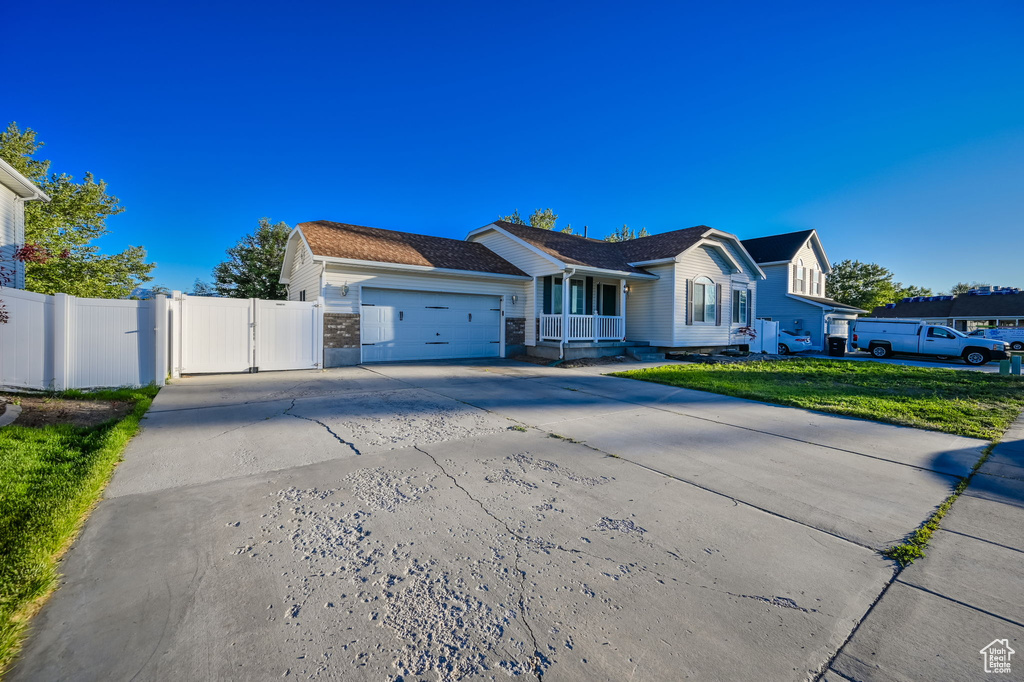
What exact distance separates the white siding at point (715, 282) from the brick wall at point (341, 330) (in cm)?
1120

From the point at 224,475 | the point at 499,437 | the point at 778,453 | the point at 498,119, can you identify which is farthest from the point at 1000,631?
the point at 498,119

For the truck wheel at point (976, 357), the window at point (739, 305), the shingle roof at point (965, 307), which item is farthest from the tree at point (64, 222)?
the shingle roof at point (965, 307)

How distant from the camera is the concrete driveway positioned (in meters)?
1.88

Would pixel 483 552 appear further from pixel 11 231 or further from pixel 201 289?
pixel 201 289

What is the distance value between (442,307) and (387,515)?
11.4 m

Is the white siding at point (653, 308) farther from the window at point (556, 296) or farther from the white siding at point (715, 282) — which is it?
the window at point (556, 296)

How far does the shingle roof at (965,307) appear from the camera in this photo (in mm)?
32344

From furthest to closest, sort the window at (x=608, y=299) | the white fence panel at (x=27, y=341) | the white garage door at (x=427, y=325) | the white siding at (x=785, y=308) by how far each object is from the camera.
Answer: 1. the white siding at (x=785, y=308)
2. the window at (x=608, y=299)
3. the white garage door at (x=427, y=325)
4. the white fence panel at (x=27, y=341)

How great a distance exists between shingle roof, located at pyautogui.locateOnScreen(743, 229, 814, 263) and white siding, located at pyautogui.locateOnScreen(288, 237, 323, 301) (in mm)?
25809

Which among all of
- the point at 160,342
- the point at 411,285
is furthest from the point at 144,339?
the point at 411,285

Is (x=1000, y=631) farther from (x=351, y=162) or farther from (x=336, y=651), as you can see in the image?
(x=351, y=162)

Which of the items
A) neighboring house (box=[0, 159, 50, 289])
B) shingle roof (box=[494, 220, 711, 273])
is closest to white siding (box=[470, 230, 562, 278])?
shingle roof (box=[494, 220, 711, 273])

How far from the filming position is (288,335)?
11.4 metres

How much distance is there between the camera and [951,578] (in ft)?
8.20
